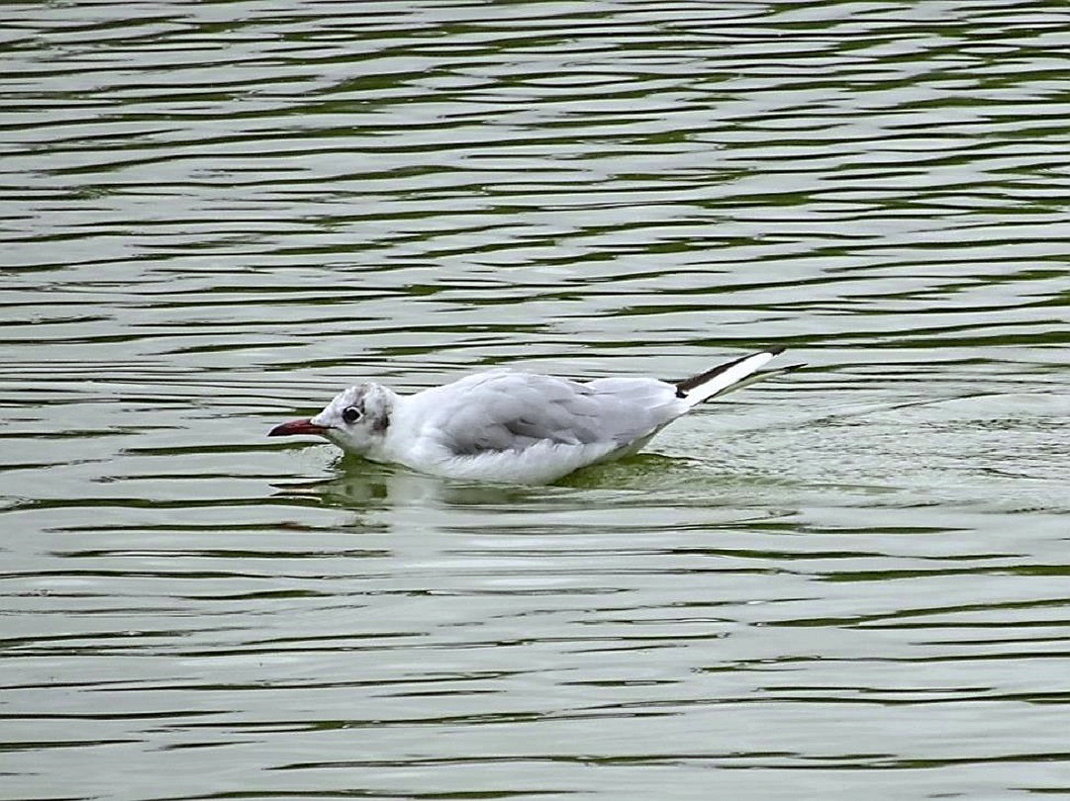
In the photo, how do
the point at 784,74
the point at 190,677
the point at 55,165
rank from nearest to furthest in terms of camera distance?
the point at 190,677 → the point at 55,165 → the point at 784,74

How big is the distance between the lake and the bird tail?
0.24 metres

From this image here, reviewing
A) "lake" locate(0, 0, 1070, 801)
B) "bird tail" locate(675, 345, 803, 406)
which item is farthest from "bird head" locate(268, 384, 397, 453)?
"bird tail" locate(675, 345, 803, 406)

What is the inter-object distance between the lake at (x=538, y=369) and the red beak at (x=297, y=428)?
153mm

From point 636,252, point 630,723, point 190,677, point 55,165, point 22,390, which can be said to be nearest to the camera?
point 630,723

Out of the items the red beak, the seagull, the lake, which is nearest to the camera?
the lake

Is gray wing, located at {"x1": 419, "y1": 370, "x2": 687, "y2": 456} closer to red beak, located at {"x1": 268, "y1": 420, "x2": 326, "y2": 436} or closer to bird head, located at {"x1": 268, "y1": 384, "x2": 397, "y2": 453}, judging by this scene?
bird head, located at {"x1": 268, "y1": 384, "x2": 397, "y2": 453}

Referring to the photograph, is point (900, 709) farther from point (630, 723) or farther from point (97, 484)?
point (97, 484)

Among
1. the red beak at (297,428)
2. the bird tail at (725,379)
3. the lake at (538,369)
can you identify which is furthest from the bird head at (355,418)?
the bird tail at (725,379)

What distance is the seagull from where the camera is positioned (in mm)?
9312

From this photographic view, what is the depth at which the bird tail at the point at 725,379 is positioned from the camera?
9.41 meters

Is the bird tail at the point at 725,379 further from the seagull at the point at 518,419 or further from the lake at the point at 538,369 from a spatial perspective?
the lake at the point at 538,369

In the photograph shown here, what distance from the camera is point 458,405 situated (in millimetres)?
9367

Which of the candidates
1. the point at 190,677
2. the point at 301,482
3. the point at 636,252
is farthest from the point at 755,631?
the point at 636,252

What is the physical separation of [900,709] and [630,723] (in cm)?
68
